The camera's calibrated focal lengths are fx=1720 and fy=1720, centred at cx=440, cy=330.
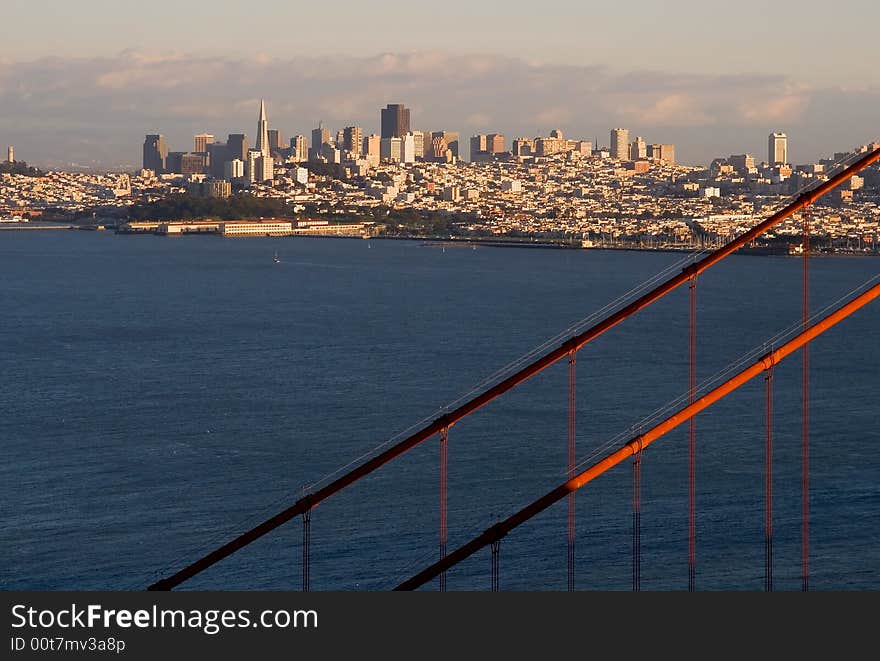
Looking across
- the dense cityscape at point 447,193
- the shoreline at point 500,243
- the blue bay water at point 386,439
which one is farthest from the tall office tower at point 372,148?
the blue bay water at point 386,439

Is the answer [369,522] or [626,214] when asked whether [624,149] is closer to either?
[626,214]

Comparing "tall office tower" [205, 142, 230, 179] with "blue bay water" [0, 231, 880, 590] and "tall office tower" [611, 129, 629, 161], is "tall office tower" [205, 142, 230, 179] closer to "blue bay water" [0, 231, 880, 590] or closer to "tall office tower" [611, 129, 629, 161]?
"tall office tower" [611, 129, 629, 161]

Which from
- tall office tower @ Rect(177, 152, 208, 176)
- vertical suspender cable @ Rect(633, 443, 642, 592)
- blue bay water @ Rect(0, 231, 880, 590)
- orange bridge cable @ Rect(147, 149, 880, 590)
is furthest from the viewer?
tall office tower @ Rect(177, 152, 208, 176)

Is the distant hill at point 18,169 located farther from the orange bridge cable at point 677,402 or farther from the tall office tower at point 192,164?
the orange bridge cable at point 677,402

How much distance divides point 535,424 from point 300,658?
11.5 meters

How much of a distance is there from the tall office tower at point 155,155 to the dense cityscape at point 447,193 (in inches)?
4.1

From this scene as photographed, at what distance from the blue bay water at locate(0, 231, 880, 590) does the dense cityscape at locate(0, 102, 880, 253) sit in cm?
1889

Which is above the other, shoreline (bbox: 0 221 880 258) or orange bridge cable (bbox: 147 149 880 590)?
orange bridge cable (bbox: 147 149 880 590)

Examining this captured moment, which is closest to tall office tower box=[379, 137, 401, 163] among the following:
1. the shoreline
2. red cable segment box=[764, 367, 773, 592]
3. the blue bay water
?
the shoreline

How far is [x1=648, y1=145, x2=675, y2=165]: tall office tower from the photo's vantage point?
96.8m

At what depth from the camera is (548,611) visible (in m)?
4.48

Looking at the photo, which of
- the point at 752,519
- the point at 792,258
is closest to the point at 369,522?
the point at 752,519

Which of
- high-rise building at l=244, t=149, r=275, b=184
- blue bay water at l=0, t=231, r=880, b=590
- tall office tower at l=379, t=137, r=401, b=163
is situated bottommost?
blue bay water at l=0, t=231, r=880, b=590

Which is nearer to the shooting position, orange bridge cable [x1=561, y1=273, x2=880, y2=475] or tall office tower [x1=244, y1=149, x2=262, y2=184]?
orange bridge cable [x1=561, y1=273, x2=880, y2=475]
